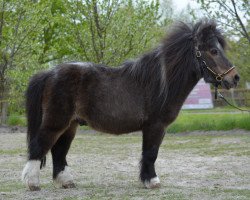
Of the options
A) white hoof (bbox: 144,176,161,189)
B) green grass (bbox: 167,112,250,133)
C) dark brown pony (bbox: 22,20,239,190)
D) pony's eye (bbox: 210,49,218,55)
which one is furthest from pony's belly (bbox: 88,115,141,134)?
green grass (bbox: 167,112,250,133)

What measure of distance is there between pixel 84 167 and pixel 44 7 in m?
14.0

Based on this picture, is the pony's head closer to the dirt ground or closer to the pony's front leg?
the pony's front leg

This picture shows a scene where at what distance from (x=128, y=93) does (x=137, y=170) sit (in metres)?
2.32

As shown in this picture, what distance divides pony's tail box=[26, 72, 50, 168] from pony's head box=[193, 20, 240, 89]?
238 cm

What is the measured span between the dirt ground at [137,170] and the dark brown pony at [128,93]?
46 cm

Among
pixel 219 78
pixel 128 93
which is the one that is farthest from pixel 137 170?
pixel 219 78

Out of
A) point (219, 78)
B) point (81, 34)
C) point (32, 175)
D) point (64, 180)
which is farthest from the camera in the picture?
point (81, 34)

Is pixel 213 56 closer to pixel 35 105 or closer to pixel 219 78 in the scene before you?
pixel 219 78

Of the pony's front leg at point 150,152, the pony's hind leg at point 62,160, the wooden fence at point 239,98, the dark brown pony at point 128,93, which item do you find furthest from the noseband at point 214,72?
the wooden fence at point 239,98

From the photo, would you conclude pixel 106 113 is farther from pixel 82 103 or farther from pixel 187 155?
pixel 187 155

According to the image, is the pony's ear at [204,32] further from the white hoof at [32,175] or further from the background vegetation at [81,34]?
the background vegetation at [81,34]

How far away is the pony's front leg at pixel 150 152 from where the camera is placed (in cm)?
719

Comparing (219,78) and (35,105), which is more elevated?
(219,78)

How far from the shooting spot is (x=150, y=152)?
23.7 feet
